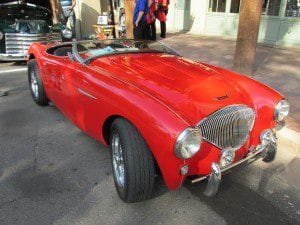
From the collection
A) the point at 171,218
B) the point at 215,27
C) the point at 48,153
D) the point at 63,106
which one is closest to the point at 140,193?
the point at 171,218

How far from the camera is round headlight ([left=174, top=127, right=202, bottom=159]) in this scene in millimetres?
2412

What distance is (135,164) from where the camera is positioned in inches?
105

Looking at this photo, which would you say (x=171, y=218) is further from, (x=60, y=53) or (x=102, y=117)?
(x=60, y=53)

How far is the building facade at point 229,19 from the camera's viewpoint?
393 inches

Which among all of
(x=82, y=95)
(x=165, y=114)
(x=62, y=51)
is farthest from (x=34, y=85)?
(x=165, y=114)

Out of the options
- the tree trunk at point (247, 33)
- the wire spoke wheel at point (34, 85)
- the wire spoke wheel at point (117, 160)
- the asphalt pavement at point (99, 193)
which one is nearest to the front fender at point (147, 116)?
the wire spoke wheel at point (117, 160)

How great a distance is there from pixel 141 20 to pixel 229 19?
5.85m

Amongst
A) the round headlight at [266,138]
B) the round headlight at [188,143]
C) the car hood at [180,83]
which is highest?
the car hood at [180,83]

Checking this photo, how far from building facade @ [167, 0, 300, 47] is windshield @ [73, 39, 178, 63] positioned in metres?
7.02

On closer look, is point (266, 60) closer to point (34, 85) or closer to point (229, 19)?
point (229, 19)

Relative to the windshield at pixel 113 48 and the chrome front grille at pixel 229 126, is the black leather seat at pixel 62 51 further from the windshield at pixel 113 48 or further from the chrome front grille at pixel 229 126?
the chrome front grille at pixel 229 126

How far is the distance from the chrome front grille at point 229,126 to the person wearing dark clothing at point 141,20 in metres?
4.68

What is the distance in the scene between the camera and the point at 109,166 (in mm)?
3615

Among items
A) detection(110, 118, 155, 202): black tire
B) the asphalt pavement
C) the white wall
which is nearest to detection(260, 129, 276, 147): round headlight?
the asphalt pavement
